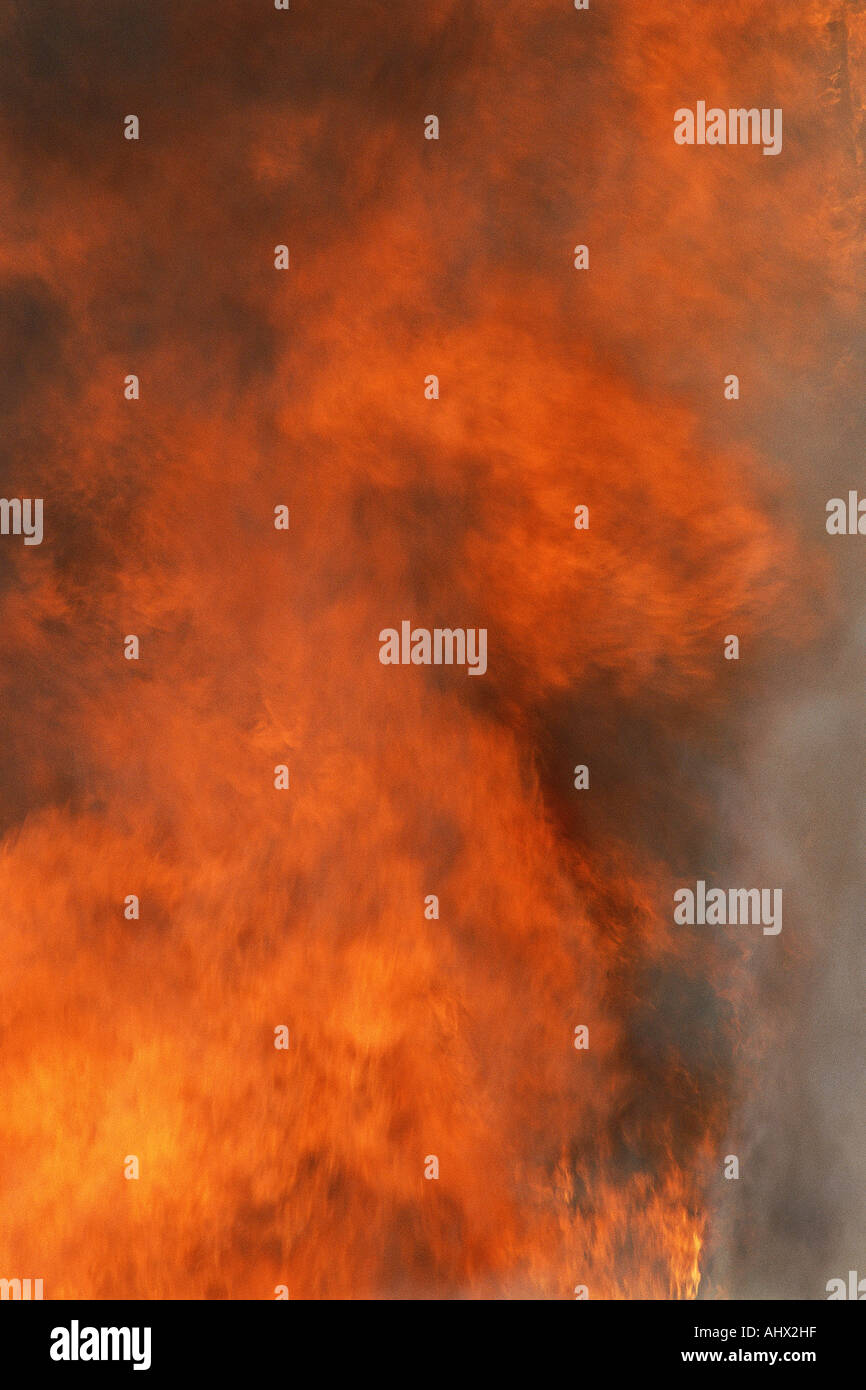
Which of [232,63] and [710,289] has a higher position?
[232,63]

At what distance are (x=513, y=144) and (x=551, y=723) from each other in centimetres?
169

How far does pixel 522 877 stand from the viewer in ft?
9.23

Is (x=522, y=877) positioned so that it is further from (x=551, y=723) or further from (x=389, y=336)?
(x=389, y=336)

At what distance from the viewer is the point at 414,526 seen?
2.85 metres

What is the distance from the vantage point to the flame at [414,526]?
2.79 metres

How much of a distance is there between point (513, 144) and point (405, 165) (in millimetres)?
321

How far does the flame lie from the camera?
9.14 feet
